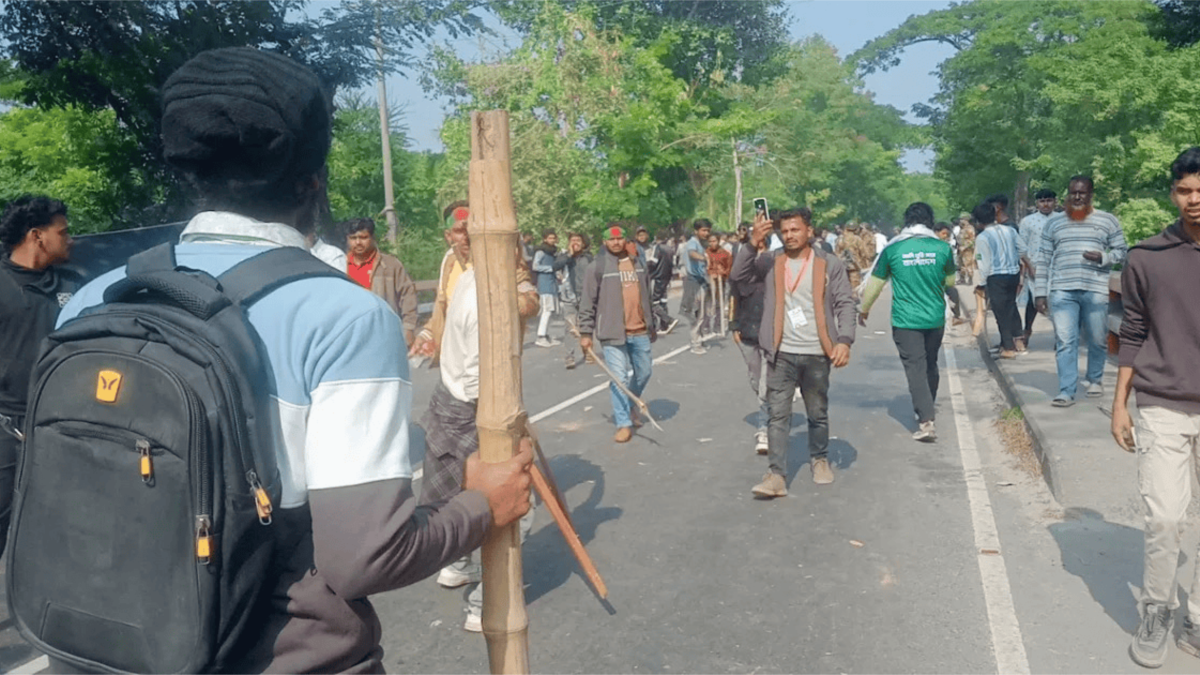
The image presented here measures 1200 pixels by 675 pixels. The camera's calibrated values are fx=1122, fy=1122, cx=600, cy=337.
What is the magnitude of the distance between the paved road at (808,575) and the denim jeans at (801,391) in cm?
39

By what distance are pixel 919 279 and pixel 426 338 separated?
4.45 meters

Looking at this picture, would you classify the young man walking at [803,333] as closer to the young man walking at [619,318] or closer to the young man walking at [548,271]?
the young man walking at [619,318]

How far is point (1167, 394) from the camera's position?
14.3 feet

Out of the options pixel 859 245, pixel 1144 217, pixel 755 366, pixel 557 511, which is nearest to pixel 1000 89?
pixel 859 245

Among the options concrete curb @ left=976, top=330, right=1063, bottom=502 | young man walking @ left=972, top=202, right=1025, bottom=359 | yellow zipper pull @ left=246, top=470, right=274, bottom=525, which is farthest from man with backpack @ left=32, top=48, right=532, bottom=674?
young man walking @ left=972, top=202, right=1025, bottom=359

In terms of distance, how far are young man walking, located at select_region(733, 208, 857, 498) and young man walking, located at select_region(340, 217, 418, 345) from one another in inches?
108

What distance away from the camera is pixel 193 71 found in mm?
1830

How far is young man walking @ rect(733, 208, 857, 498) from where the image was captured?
7.32 meters

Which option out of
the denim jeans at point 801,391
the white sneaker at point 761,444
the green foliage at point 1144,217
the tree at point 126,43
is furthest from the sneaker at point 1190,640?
the tree at point 126,43

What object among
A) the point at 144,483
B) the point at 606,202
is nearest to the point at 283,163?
the point at 144,483

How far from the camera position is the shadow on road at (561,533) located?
5.64 m

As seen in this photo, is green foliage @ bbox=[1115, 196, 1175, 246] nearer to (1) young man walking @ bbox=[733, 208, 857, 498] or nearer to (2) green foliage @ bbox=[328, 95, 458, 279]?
(1) young man walking @ bbox=[733, 208, 857, 498]

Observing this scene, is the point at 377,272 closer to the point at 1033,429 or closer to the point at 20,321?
the point at 20,321

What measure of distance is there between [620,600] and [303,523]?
3702 millimetres
